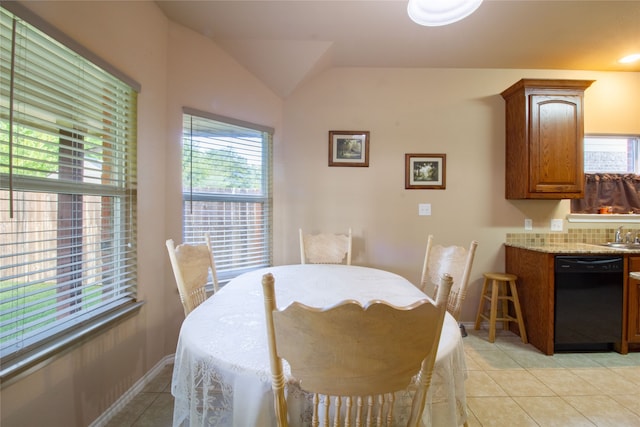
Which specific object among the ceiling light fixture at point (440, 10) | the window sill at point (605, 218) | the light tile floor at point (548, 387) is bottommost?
the light tile floor at point (548, 387)

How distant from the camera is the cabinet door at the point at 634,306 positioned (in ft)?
7.58

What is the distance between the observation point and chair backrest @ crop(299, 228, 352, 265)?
2582 millimetres

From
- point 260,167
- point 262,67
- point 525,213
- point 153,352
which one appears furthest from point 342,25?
point 153,352

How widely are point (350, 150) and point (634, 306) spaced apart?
109 inches

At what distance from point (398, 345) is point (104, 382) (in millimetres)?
1726

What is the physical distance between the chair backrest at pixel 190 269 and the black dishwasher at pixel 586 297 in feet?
8.92

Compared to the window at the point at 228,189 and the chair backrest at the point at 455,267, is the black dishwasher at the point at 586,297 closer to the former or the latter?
the chair backrest at the point at 455,267

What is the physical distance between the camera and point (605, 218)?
2.85 meters

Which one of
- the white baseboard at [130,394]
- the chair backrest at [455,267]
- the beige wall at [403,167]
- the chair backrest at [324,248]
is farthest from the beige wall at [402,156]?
the white baseboard at [130,394]

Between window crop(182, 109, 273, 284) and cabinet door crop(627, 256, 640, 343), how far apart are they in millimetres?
3138

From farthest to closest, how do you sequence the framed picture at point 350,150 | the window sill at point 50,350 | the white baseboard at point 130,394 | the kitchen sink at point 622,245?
the framed picture at point 350,150
the kitchen sink at point 622,245
the white baseboard at point 130,394
the window sill at point 50,350

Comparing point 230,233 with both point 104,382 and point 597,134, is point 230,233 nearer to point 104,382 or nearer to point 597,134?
point 104,382

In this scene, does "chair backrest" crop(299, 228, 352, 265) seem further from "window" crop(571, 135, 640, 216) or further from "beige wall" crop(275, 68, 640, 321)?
"window" crop(571, 135, 640, 216)

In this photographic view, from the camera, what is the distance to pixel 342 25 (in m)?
2.21
